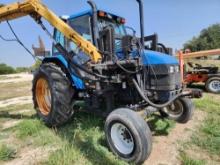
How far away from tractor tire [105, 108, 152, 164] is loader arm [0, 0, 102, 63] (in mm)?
1189

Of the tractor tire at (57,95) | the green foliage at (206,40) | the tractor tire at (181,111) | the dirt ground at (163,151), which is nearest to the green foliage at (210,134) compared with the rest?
the dirt ground at (163,151)

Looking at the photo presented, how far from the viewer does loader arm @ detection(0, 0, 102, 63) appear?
4.20m

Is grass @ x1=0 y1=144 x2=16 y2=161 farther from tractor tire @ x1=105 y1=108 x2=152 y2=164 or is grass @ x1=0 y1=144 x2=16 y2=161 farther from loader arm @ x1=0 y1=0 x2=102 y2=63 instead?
loader arm @ x1=0 y1=0 x2=102 y2=63

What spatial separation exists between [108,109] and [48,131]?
51.0 inches

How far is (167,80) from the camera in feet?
12.6

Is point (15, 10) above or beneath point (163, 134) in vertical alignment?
above

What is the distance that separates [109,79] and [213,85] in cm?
668

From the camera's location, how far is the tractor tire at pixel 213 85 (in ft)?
30.6

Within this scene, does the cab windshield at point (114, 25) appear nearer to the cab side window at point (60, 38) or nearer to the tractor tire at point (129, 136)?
the cab side window at point (60, 38)

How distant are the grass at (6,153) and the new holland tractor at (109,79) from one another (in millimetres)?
992

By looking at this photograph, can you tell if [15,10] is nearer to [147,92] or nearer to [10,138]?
[10,138]

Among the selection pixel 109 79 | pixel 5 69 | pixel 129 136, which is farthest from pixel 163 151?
pixel 5 69

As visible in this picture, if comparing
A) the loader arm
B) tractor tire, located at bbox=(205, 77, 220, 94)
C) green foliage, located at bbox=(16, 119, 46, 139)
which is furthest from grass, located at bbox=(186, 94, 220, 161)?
tractor tire, located at bbox=(205, 77, 220, 94)

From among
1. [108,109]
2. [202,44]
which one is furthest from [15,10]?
[202,44]
